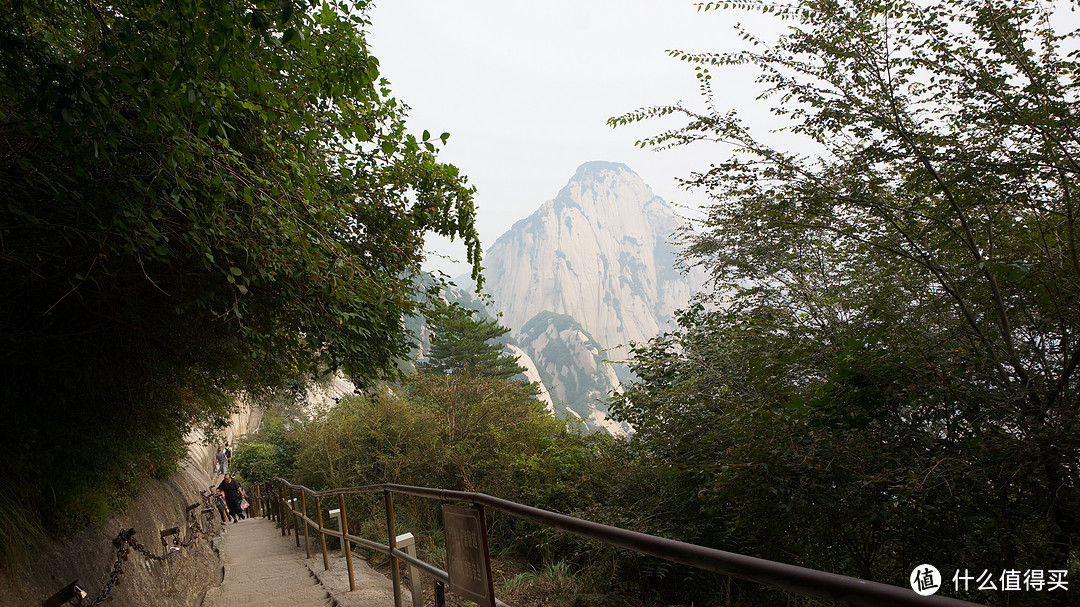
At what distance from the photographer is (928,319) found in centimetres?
405

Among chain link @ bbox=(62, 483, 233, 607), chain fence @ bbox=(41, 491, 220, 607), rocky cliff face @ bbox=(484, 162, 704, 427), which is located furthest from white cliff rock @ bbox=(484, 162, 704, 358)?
chain fence @ bbox=(41, 491, 220, 607)

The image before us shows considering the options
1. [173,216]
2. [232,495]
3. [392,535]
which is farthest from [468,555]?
[232,495]

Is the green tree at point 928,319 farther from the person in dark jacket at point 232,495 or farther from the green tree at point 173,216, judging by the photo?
the person in dark jacket at point 232,495

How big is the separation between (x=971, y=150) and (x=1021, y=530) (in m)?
2.46

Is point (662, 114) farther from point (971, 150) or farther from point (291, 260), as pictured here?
point (291, 260)

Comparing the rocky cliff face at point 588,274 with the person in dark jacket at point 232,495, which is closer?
the person in dark jacket at point 232,495

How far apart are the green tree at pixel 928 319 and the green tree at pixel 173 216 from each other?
2823 millimetres

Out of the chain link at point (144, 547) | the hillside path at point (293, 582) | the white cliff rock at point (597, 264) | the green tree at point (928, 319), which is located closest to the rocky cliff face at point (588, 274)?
the white cliff rock at point (597, 264)

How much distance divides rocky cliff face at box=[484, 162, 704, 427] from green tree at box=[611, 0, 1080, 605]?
11248 centimetres

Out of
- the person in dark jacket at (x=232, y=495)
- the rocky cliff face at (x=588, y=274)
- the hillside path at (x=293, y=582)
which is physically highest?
the rocky cliff face at (x=588, y=274)

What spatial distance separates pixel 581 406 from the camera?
103m

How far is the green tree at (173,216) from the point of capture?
7.12ft

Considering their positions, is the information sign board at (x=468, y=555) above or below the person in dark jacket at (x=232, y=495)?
above

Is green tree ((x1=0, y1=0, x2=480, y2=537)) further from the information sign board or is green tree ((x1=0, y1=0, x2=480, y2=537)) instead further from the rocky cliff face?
the rocky cliff face
